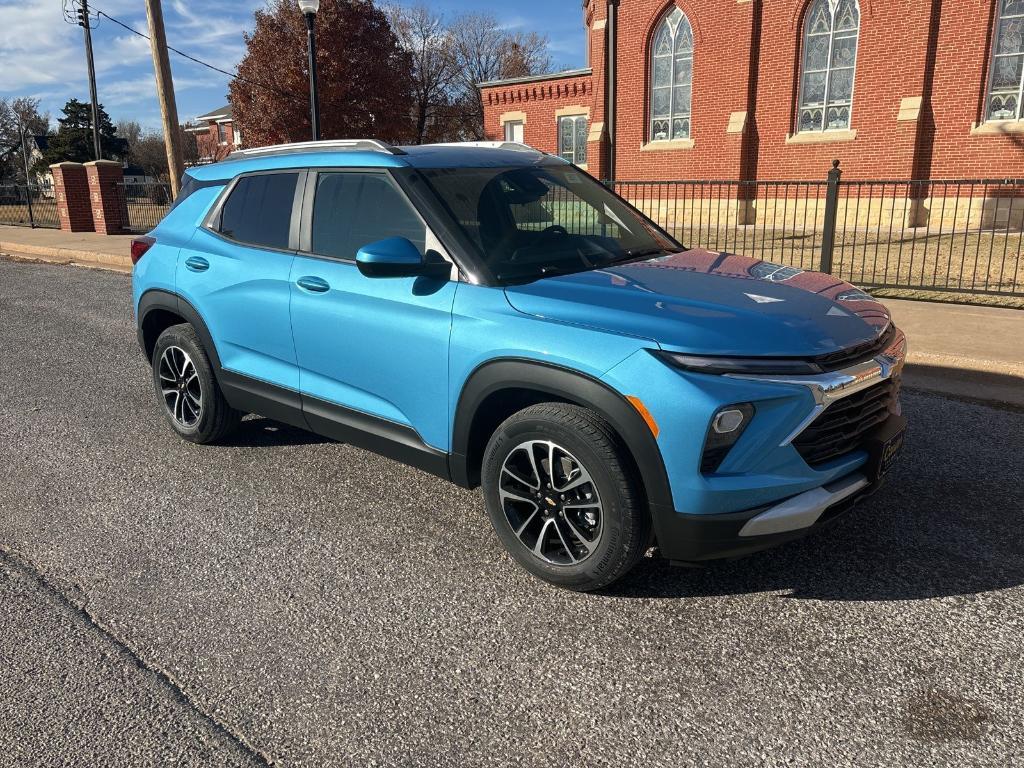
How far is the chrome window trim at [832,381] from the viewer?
9.11 feet

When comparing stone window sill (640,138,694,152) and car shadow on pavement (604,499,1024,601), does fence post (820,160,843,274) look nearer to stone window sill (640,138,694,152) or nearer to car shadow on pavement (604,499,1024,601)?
car shadow on pavement (604,499,1024,601)

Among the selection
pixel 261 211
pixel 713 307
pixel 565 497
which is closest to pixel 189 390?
pixel 261 211

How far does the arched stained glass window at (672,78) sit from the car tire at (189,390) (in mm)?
17983

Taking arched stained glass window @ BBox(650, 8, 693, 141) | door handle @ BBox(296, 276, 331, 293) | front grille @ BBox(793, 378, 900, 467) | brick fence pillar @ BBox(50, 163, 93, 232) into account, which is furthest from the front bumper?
brick fence pillar @ BBox(50, 163, 93, 232)

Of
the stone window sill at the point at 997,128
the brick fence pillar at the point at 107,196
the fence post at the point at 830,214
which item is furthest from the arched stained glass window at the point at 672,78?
the brick fence pillar at the point at 107,196

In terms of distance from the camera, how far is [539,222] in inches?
157

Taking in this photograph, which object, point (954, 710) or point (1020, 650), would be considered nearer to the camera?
point (954, 710)

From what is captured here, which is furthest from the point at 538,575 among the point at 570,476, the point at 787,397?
the point at 787,397

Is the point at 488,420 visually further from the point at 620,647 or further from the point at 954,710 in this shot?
the point at 954,710

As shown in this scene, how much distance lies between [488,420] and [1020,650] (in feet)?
7.10

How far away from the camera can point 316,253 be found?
4086 millimetres

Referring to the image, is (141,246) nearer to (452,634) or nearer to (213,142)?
(452,634)

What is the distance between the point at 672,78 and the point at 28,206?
18965 millimetres

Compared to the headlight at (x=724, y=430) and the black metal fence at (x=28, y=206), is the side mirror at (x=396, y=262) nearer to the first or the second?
the headlight at (x=724, y=430)
